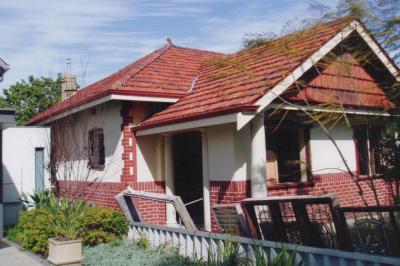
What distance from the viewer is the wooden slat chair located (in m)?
7.25

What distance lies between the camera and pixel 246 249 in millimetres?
6203

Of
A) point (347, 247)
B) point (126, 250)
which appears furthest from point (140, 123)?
point (347, 247)

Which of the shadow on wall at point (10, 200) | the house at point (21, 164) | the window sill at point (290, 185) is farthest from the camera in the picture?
the house at point (21, 164)

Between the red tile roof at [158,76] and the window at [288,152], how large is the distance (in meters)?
2.66

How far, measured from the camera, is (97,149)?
1287 centimetres

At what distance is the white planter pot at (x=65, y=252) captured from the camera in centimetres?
805

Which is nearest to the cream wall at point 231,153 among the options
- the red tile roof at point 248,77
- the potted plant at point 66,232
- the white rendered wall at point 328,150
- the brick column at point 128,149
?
the red tile roof at point 248,77

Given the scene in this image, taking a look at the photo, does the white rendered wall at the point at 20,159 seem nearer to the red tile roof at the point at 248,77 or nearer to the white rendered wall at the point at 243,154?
the red tile roof at the point at 248,77

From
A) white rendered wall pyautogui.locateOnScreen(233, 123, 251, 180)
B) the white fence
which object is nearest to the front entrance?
the white fence


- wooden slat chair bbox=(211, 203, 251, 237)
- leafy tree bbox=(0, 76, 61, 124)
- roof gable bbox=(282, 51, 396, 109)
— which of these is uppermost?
leafy tree bbox=(0, 76, 61, 124)

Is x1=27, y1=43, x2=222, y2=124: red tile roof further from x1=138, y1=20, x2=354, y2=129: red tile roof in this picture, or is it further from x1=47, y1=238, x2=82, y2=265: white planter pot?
x1=47, y1=238, x2=82, y2=265: white planter pot

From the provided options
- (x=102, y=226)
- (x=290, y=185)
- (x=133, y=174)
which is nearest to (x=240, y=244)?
(x=290, y=185)

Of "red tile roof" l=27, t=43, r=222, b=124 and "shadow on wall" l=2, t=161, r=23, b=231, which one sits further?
"shadow on wall" l=2, t=161, r=23, b=231

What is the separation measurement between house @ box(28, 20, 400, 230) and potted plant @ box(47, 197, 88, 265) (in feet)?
7.80
